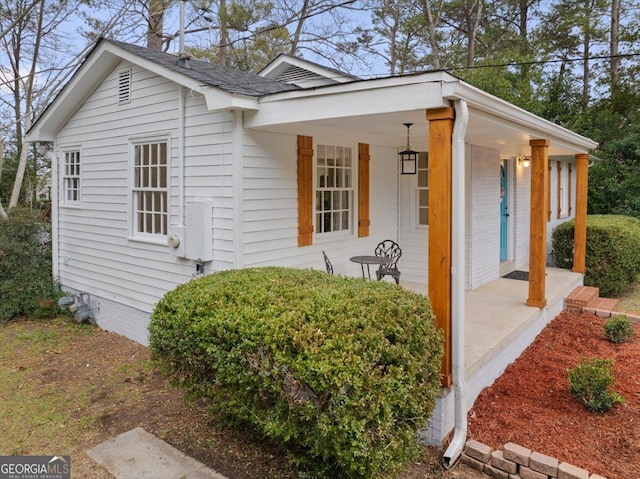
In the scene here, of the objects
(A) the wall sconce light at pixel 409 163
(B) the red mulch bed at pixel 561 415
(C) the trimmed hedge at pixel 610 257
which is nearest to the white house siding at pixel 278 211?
(A) the wall sconce light at pixel 409 163

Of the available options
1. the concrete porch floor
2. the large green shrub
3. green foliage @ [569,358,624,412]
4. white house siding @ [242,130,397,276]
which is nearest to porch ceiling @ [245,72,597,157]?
white house siding @ [242,130,397,276]

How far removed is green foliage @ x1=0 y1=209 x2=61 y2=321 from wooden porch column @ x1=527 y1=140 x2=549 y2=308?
25.0ft

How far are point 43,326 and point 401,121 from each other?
6.51m

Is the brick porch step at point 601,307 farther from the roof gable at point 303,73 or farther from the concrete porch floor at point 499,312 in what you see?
the roof gable at point 303,73

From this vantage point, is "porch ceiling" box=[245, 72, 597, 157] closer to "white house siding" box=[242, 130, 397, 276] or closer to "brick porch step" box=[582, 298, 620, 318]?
"white house siding" box=[242, 130, 397, 276]

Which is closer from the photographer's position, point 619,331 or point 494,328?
point 494,328

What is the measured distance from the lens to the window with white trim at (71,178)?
7832mm

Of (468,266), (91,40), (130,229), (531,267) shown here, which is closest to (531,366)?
(531,267)

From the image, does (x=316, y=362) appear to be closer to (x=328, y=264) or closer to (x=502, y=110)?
(x=502, y=110)

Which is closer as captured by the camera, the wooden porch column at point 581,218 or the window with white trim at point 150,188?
the window with white trim at point 150,188

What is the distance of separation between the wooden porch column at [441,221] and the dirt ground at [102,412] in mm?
1037

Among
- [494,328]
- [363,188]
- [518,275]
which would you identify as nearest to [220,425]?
[494,328]

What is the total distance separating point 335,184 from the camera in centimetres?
655

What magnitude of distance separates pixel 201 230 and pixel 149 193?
151 centimetres
